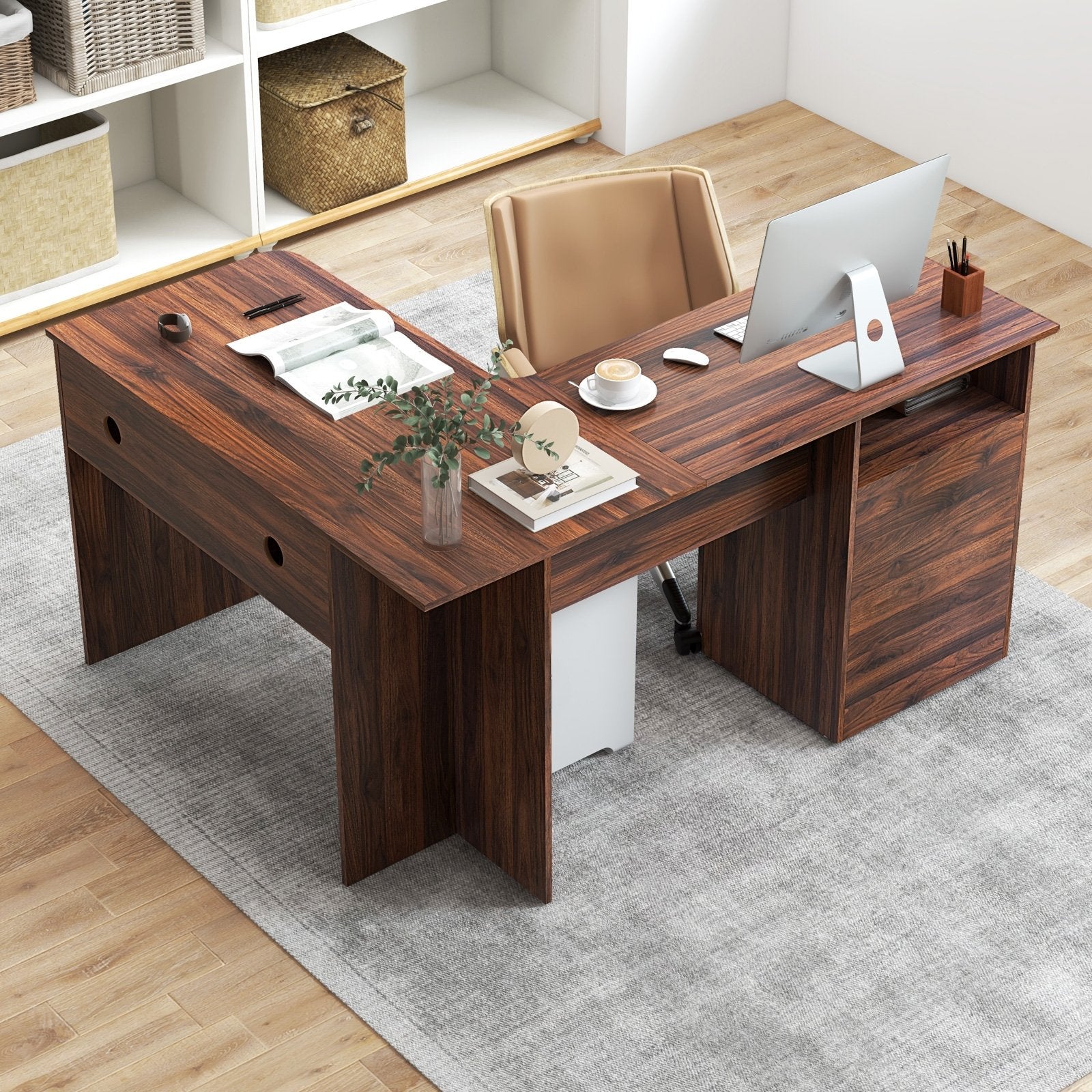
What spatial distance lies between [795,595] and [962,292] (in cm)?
66

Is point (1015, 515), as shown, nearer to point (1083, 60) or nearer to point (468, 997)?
point (468, 997)

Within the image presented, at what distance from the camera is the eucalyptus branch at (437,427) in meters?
2.94

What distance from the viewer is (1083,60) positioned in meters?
5.24

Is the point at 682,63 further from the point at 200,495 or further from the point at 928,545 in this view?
the point at 200,495

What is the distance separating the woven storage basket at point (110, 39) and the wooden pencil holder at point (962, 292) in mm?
2256

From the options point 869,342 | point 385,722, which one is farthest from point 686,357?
point 385,722

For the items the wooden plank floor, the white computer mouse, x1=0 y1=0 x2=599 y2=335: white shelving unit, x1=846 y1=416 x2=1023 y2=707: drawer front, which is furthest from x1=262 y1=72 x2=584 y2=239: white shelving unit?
x1=846 y1=416 x2=1023 y2=707: drawer front

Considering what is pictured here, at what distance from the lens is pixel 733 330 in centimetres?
359

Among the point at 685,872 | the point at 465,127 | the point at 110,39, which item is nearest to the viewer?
the point at 685,872

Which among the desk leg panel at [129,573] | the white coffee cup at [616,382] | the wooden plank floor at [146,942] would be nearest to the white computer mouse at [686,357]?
the white coffee cup at [616,382]

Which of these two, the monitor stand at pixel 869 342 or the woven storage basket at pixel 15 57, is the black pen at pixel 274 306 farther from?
the woven storage basket at pixel 15 57

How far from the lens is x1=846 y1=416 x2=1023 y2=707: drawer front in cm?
353

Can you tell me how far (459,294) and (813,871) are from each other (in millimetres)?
2272

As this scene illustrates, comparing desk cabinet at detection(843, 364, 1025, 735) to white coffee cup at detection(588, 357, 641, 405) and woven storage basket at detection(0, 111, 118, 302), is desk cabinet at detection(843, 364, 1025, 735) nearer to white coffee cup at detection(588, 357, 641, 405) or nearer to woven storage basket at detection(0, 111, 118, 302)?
white coffee cup at detection(588, 357, 641, 405)
